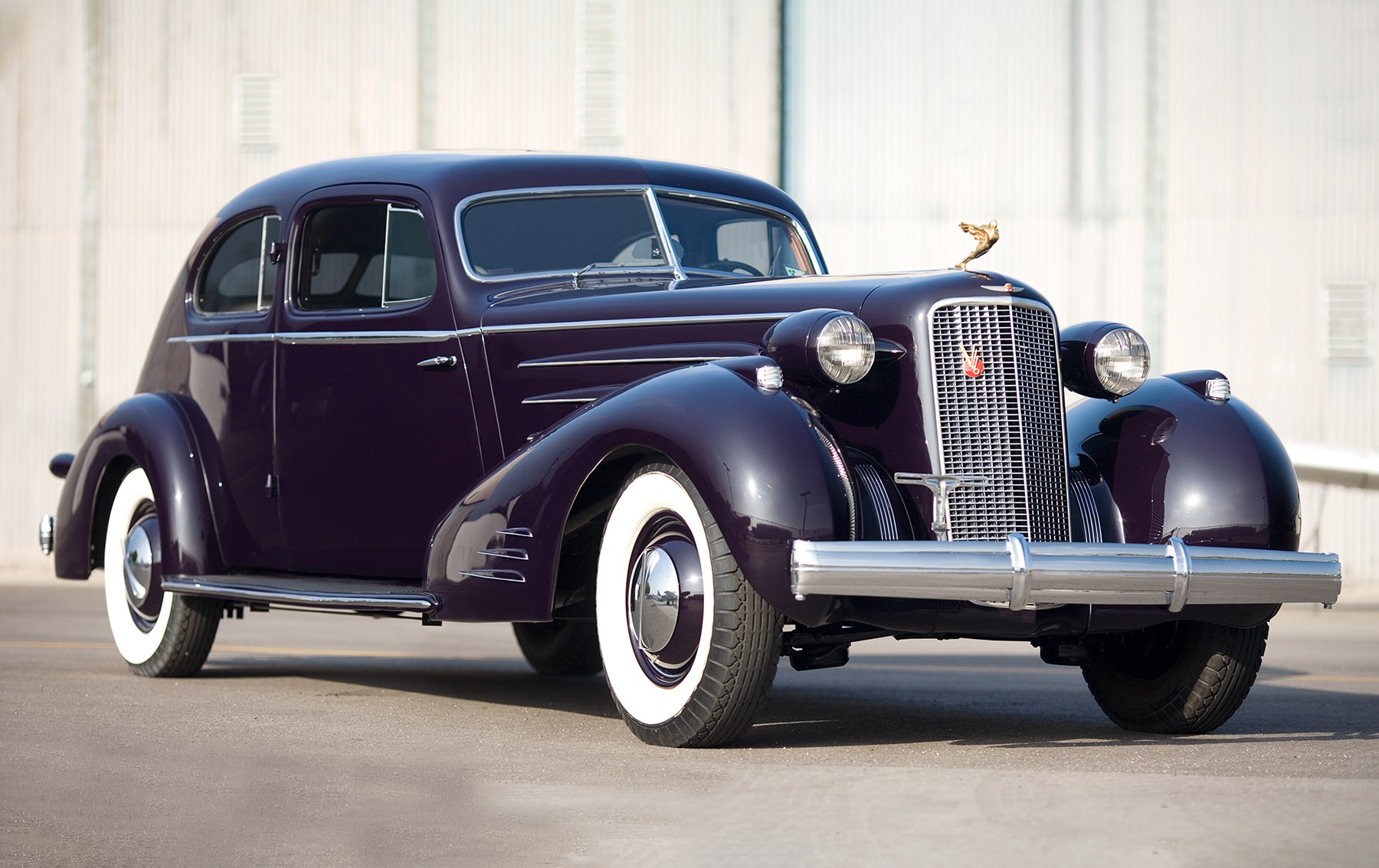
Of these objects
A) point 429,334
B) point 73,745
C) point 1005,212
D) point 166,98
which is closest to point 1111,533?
point 429,334

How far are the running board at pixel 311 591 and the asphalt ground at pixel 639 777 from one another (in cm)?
40

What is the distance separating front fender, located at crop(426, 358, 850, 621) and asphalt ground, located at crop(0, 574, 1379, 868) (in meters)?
0.51

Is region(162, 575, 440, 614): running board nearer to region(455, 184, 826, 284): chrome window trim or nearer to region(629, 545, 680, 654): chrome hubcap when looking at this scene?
region(629, 545, 680, 654): chrome hubcap

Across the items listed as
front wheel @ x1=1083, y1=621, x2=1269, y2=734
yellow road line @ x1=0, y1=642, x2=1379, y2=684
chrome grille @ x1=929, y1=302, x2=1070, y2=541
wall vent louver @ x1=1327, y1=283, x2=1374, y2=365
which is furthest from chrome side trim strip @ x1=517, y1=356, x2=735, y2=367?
wall vent louver @ x1=1327, y1=283, x2=1374, y2=365

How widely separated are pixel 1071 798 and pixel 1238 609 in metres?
1.47

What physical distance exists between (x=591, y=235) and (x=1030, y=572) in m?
2.67

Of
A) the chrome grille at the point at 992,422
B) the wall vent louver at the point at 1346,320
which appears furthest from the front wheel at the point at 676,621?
the wall vent louver at the point at 1346,320

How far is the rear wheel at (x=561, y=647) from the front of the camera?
8.02 meters

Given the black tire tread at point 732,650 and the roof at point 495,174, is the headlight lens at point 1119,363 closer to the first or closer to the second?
the black tire tread at point 732,650

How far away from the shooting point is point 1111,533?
5.56 m

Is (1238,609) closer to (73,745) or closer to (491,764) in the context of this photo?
(491,764)

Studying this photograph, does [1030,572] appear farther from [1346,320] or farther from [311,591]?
[1346,320]

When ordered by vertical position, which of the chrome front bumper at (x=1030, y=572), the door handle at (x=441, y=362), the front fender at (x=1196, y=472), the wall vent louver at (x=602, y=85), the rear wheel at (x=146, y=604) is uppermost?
the wall vent louver at (x=602, y=85)

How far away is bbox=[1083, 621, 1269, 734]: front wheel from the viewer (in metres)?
5.65
